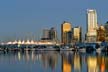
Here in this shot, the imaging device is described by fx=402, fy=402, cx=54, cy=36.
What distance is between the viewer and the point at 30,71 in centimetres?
5834

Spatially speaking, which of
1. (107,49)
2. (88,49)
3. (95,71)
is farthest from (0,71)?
(88,49)

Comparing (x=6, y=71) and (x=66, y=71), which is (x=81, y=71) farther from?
(x=6, y=71)

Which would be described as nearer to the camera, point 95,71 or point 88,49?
point 95,71

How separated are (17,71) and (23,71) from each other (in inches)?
35.2

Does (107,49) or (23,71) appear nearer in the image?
(23,71)

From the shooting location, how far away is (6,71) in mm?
58375

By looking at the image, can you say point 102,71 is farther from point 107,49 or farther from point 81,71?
point 107,49

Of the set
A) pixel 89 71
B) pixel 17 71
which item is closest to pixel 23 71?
pixel 17 71

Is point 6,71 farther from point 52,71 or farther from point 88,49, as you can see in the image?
point 88,49

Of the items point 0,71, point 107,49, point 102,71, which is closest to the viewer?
point 102,71

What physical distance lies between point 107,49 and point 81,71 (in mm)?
104007

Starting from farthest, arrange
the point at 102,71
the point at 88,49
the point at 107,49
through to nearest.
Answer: the point at 88,49
the point at 107,49
the point at 102,71

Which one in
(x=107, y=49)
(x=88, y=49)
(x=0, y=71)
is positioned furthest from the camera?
(x=88, y=49)

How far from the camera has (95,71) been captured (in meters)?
55.1
